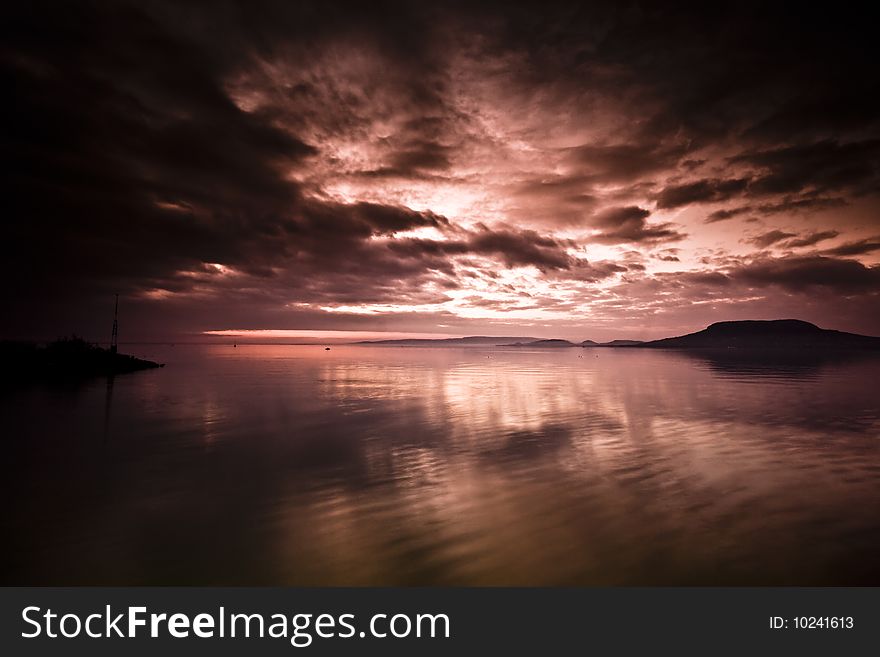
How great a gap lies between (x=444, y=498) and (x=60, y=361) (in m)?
73.9

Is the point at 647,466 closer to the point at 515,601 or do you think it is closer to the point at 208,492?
the point at 515,601

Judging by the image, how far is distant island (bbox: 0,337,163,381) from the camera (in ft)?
179

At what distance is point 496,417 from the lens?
2900 centimetres

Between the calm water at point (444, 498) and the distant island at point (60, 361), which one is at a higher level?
the distant island at point (60, 361)

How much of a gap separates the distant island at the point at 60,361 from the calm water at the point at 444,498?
37.0 meters

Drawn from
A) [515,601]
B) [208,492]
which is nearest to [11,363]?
[208,492]

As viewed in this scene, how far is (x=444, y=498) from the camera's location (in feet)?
45.0

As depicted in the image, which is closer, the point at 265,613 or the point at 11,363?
the point at 265,613

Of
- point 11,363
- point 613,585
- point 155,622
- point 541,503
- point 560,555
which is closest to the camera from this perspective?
point 155,622

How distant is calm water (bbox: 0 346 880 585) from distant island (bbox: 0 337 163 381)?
3700 cm

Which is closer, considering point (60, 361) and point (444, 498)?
point (444, 498)

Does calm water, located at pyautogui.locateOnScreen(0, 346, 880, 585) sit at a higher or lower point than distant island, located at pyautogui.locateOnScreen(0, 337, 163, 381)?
lower

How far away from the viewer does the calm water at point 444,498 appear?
956cm

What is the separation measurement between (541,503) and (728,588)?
5317 millimetres
